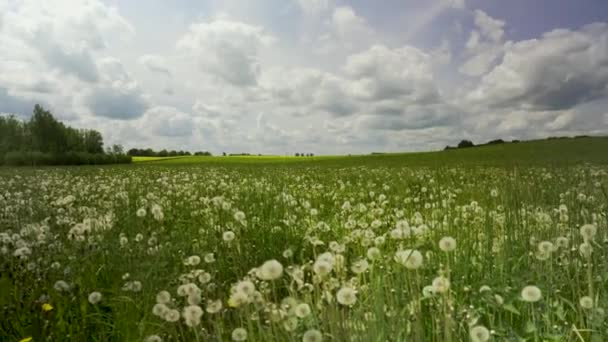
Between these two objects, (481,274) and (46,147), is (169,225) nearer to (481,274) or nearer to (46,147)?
(481,274)

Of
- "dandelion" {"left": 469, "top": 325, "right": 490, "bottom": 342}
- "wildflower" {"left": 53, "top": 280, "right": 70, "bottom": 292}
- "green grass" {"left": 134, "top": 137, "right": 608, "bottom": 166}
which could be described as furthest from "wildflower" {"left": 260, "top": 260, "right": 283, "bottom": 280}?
"green grass" {"left": 134, "top": 137, "right": 608, "bottom": 166}

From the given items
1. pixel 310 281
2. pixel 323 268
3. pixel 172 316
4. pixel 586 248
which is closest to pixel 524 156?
pixel 310 281

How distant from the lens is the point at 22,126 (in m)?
63.5

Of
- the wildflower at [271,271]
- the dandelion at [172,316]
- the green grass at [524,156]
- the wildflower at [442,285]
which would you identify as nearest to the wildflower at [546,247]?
the wildflower at [442,285]

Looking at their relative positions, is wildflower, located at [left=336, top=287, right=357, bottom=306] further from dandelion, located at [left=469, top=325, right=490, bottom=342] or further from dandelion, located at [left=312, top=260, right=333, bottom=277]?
dandelion, located at [left=469, top=325, right=490, bottom=342]

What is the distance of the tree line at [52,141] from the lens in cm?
4909

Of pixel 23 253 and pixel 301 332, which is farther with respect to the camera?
pixel 23 253

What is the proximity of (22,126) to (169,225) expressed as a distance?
71.2 m

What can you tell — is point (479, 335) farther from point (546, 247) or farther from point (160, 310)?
point (160, 310)

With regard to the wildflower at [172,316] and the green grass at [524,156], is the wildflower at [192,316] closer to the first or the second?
the wildflower at [172,316]

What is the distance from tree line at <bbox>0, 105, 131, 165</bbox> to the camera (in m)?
49.1

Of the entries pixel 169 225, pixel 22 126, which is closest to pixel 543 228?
pixel 169 225

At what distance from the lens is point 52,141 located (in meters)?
60.4

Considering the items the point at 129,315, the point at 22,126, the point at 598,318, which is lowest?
the point at 129,315
